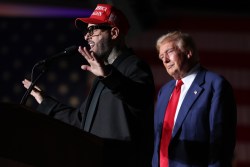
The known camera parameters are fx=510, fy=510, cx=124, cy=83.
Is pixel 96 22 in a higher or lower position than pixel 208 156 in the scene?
higher

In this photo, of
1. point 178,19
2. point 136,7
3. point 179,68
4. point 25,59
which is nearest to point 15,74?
point 25,59

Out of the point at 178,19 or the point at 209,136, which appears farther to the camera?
the point at 178,19

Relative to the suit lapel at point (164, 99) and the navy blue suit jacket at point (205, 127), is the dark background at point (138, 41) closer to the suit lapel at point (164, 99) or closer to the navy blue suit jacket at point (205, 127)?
the suit lapel at point (164, 99)

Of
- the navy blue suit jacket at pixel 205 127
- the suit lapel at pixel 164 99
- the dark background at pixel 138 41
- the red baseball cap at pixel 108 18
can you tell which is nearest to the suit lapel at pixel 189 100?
the navy blue suit jacket at pixel 205 127

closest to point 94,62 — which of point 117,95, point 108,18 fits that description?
point 117,95

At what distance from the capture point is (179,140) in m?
1.97

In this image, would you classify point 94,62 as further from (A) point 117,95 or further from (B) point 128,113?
(B) point 128,113

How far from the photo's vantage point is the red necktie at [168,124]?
200 cm

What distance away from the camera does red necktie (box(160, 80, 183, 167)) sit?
2004 mm

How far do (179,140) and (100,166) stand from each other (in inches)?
20.7

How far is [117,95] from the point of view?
161 cm

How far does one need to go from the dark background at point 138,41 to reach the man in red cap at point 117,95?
8.50 feet

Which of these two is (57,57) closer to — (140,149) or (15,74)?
(140,149)

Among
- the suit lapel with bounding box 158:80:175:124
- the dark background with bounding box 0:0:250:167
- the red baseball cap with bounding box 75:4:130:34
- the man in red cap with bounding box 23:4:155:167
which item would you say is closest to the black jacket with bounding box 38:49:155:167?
the man in red cap with bounding box 23:4:155:167
